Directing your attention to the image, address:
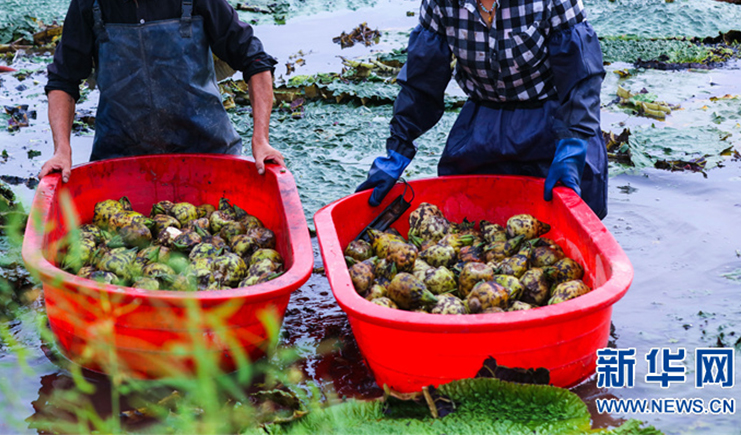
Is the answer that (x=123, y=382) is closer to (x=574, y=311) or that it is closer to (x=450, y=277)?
(x=450, y=277)

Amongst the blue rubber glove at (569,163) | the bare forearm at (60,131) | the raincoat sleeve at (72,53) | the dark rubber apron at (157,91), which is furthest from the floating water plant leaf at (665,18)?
the bare forearm at (60,131)

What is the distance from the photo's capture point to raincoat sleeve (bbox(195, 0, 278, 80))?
10.5ft

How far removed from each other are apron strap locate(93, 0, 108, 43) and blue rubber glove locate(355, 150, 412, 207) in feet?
4.38

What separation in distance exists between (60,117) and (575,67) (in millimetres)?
2232

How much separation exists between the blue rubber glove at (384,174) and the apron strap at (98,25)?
1.33 m

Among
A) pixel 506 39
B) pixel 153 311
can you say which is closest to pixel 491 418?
pixel 153 311

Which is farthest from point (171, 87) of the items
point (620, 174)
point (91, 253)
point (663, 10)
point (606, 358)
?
point (663, 10)

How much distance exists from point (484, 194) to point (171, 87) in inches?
59.4

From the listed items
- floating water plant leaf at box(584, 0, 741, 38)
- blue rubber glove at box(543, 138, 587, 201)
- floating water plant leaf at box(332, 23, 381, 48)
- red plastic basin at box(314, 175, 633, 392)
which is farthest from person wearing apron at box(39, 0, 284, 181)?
floating water plant leaf at box(584, 0, 741, 38)

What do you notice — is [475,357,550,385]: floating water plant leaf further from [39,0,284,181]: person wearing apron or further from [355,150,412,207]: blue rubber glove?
[39,0,284,181]: person wearing apron

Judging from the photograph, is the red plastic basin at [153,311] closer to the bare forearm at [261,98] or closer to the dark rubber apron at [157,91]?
the bare forearm at [261,98]

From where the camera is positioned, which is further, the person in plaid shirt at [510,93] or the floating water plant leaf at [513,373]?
the person in plaid shirt at [510,93]

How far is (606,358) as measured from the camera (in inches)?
90.6

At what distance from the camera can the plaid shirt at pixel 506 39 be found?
2.71 m
